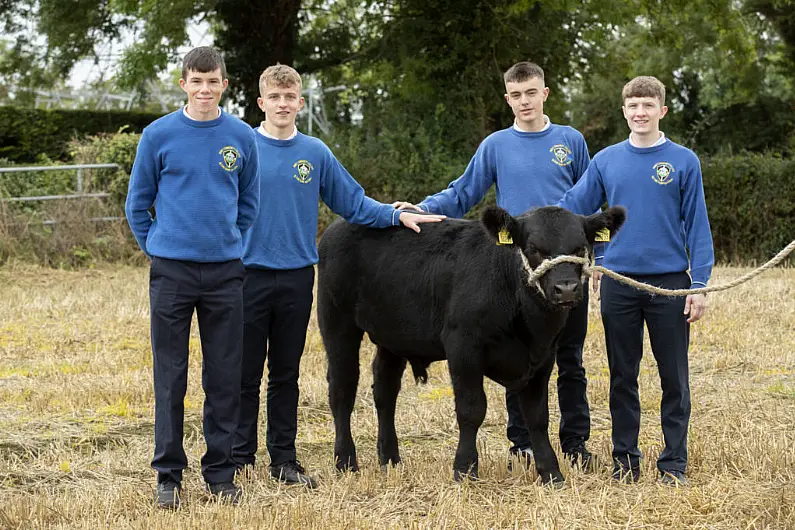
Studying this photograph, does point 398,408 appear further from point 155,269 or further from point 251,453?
point 155,269

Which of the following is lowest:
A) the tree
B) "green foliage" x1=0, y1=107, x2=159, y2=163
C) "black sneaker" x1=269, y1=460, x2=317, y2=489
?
"black sneaker" x1=269, y1=460, x2=317, y2=489

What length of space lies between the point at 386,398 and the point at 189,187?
1.94 metres

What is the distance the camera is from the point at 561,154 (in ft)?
20.5

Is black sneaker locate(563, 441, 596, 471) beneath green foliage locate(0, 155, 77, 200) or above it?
beneath

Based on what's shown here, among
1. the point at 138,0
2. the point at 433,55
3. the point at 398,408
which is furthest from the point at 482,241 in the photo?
the point at 433,55

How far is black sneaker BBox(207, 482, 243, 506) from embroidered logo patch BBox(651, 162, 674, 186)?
2.84 metres

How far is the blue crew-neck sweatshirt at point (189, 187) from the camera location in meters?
5.27

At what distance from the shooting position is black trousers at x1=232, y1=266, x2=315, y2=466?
585 centimetres

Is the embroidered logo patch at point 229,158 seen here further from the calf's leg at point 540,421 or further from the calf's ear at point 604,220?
the calf's leg at point 540,421

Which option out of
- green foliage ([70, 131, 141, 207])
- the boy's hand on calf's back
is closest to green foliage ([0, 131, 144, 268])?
green foliage ([70, 131, 141, 207])

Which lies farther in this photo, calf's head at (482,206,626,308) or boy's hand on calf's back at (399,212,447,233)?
boy's hand on calf's back at (399,212,447,233)

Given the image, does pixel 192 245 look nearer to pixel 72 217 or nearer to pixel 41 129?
pixel 72 217

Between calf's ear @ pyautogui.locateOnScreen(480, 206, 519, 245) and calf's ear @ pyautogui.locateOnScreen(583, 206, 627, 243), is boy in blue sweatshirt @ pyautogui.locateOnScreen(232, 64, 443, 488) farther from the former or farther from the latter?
calf's ear @ pyautogui.locateOnScreen(583, 206, 627, 243)

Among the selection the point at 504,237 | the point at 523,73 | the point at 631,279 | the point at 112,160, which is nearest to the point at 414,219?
the point at 504,237
